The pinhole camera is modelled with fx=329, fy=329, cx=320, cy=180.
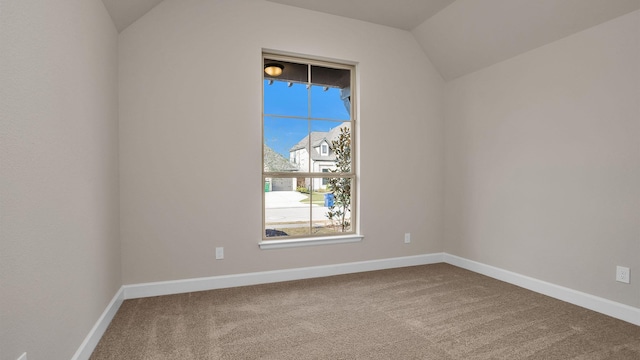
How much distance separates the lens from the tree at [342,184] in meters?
3.87

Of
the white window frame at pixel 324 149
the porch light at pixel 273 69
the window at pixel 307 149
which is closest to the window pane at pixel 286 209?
the window at pixel 307 149

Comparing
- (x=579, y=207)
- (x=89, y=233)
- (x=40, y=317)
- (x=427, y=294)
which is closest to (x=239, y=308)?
(x=89, y=233)

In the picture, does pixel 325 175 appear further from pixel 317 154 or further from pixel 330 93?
pixel 330 93

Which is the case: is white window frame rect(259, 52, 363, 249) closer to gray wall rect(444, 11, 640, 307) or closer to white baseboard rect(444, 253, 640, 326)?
gray wall rect(444, 11, 640, 307)

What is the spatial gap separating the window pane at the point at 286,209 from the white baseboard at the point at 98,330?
1.44 meters

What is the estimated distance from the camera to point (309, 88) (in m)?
3.69

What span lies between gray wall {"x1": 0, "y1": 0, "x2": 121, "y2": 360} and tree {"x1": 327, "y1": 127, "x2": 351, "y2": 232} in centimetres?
227

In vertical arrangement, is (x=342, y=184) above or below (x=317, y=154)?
below

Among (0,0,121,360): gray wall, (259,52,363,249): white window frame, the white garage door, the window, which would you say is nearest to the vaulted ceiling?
(259,52,363,249): white window frame

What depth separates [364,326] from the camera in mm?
2395

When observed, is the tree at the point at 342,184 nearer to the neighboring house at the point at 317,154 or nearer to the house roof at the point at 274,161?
the neighboring house at the point at 317,154

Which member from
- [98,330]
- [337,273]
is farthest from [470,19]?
[98,330]

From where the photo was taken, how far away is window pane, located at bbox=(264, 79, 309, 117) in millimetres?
3529

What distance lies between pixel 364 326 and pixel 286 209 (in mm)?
1577
